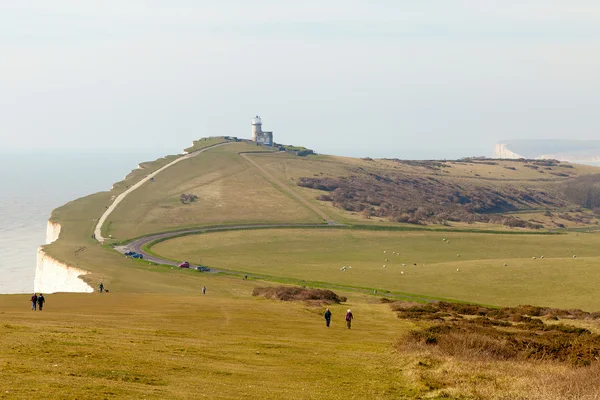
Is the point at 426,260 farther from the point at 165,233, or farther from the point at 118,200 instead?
the point at 118,200

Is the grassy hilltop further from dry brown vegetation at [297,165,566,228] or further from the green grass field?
dry brown vegetation at [297,165,566,228]

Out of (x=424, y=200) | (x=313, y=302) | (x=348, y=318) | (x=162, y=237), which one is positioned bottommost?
(x=313, y=302)

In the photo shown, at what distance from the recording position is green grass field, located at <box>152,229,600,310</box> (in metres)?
72.6

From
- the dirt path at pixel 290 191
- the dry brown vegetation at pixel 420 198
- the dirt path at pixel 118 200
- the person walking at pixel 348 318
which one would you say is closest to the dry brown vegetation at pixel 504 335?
the person walking at pixel 348 318

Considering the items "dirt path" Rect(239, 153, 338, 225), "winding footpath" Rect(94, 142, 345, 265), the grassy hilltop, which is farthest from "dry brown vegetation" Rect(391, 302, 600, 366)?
"dirt path" Rect(239, 153, 338, 225)

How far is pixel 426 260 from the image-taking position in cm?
10350

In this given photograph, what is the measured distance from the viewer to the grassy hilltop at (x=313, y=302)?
24281 mm

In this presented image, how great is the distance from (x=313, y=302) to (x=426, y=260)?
5230 cm

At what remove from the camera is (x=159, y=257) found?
9688 centimetres

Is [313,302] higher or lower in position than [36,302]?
lower

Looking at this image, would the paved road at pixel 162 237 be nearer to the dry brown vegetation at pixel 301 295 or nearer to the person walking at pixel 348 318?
the dry brown vegetation at pixel 301 295

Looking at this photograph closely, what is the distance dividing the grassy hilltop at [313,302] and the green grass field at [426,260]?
39cm

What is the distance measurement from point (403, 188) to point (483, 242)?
65.0 metres

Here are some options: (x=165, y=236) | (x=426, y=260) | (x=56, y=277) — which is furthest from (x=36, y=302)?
(x=165, y=236)
